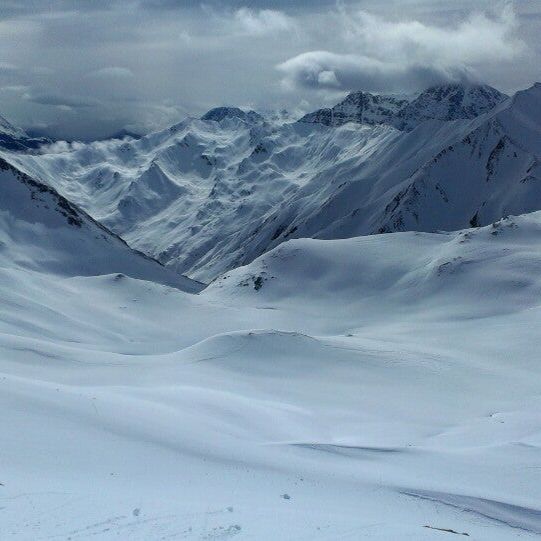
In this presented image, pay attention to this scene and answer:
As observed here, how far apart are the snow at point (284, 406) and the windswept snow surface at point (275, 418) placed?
9cm

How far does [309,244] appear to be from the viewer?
9062 centimetres

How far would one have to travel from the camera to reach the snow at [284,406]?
50.8 feet

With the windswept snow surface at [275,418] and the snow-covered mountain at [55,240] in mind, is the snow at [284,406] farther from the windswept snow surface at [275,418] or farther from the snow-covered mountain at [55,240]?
the snow-covered mountain at [55,240]

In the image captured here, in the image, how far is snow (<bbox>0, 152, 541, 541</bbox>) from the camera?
15.5 m

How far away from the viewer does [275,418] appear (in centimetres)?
2669

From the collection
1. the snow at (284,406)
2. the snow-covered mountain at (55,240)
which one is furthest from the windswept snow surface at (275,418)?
the snow-covered mountain at (55,240)

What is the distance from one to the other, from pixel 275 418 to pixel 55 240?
109 metres

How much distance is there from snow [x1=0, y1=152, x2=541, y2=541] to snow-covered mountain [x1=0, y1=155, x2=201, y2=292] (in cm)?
4095

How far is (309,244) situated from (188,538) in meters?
77.9

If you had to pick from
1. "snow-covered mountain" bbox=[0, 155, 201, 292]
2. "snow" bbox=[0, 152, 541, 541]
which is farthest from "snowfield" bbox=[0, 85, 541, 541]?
"snow-covered mountain" bbox=[0, 155, 201, 292]

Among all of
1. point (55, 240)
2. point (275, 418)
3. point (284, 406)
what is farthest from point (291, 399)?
point (55, 240)

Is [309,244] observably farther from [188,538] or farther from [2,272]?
[188,538]

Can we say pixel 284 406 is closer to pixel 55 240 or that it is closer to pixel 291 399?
pixel 291 399

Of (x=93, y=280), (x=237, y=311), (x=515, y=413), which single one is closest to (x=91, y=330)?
(x=237, y=311)
